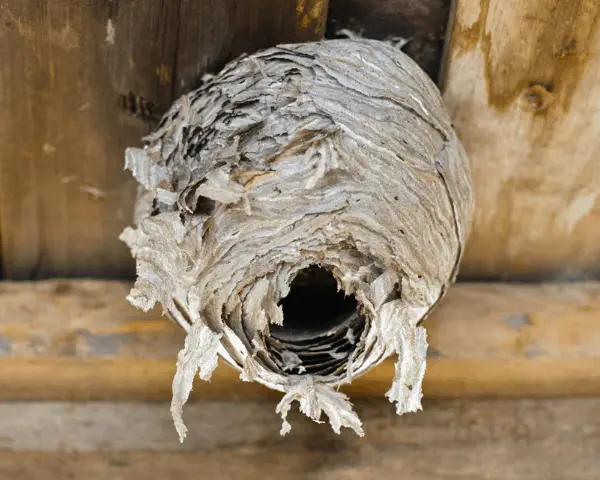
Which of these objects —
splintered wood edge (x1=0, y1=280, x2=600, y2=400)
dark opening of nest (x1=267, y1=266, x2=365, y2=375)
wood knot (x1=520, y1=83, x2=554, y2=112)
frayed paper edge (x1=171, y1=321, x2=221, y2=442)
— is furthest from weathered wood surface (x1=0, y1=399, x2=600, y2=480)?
wood knot (x1=520, y1=83, x2=554, y2=112)

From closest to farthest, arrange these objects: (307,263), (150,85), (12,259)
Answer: (307,263), (150,85), (12,259)

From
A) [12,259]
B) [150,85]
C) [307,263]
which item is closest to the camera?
[307,263]

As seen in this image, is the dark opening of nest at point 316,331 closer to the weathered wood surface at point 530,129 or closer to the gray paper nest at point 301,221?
the gray paper nest at point 301,221

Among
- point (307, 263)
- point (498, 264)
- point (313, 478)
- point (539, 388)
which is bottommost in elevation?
point (313, 478)

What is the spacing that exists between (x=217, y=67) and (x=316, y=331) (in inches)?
15.0

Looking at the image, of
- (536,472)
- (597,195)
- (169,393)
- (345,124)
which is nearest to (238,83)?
(345,124)

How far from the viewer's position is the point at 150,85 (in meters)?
1.01

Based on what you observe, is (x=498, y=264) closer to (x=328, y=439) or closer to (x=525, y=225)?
(x=525, y=225)

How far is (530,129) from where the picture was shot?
41.4 inches

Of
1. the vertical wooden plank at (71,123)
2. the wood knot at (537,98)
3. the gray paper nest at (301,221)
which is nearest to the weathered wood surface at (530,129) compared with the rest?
the wood knot at (537,98)

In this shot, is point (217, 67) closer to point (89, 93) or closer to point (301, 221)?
point (89, 93)

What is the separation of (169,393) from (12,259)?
12.4 inches

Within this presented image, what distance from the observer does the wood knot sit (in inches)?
40.1

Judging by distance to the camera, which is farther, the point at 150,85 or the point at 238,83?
the point at 150,85
